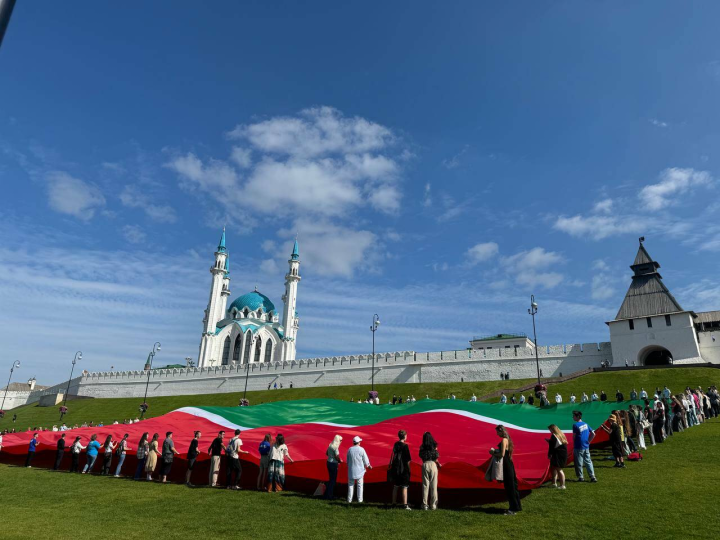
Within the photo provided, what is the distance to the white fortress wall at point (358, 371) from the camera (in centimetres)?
5203

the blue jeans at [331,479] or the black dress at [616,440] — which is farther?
the black dress at [616,440]

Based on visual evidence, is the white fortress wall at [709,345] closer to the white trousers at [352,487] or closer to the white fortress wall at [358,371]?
the white fortress wall at [358,371]

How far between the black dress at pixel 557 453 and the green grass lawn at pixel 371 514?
61 cm

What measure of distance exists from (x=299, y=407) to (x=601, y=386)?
27624 mm

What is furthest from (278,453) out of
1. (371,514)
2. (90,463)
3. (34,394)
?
(34,394)

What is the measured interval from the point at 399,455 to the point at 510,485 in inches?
84.3

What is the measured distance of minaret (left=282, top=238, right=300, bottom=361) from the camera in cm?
7944

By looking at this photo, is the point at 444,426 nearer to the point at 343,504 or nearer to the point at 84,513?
the point at 343,504

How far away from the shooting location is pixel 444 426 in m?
16.6

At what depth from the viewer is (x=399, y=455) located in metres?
9.55

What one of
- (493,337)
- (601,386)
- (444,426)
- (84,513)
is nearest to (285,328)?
(493,337)

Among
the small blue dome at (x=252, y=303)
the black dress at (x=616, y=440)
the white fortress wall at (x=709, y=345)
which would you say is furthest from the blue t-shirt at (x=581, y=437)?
the small blue dome at (x=252, y=303)

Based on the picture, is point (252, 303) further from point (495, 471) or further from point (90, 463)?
point (495, 471)

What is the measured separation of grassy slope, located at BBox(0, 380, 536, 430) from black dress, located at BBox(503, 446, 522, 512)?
36.7 metres
